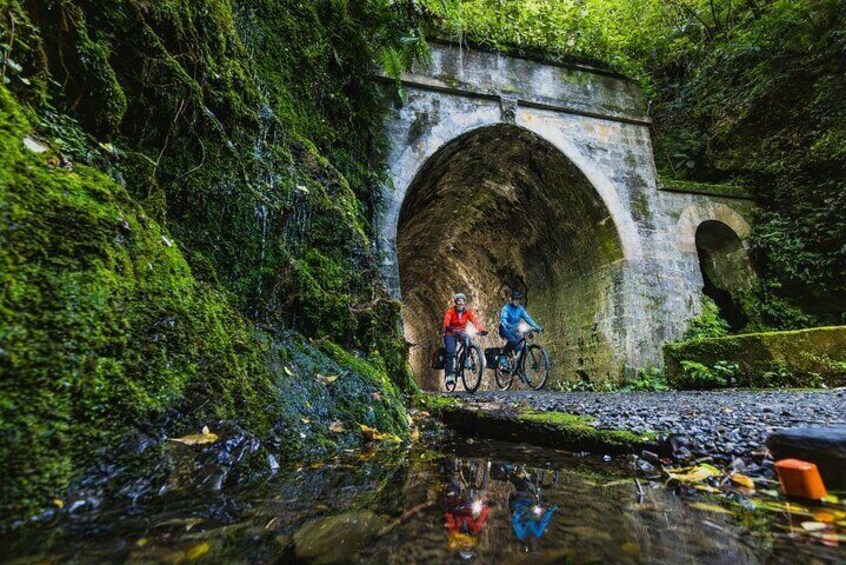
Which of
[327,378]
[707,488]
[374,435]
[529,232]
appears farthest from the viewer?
[529,232]

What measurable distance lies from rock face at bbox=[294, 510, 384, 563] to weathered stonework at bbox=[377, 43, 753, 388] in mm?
5448

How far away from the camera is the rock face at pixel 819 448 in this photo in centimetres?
146

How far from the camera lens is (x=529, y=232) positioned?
9.90 m

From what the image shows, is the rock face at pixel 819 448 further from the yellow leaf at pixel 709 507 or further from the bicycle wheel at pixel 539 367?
the bicycle wheel at pixel 539 367

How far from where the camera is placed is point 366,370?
3.11m

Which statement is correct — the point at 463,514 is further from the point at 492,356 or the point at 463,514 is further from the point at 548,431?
the point at 492,356

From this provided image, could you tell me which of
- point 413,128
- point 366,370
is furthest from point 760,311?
point 366,370

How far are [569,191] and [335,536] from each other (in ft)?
28.0

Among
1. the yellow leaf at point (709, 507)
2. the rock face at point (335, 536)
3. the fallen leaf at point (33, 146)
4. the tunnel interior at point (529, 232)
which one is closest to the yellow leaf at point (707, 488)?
the yellow leaf at point (709, 507)

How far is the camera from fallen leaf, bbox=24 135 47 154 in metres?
1.53

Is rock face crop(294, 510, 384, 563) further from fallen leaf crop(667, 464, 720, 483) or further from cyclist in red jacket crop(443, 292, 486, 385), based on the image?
cyclist in red jacket crop(443, 292, 486, 385)

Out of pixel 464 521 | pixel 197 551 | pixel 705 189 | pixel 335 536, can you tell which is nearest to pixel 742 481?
pixel 464 521

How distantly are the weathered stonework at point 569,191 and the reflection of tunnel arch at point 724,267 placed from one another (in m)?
0.27

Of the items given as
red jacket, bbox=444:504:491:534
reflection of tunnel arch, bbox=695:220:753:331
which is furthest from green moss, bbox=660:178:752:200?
red jacket, bbox=444:504:491:534
